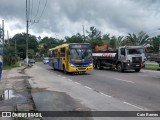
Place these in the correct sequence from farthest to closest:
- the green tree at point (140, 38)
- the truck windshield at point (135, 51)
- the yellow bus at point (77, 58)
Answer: the green tree at point (140, 38)
the truck windshield at point (135, 51)
the yellow bus at point (77, 58)

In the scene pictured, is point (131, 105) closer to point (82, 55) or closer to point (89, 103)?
point (89, 103)

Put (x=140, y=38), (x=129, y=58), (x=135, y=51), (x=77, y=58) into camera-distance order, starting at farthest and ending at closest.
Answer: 1. (x=140, y=38)
2. (x=135, y=51)
3. (x=129, y=58)
4. (x=77, y=58)

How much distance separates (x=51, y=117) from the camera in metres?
9.15

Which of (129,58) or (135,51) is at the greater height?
(135,51)

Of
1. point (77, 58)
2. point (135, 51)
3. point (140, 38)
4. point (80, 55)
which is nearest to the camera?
point (77, 58)

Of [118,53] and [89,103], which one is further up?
[118,53]

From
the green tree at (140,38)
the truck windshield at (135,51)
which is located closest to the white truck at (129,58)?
the truck windshield at (135,51)

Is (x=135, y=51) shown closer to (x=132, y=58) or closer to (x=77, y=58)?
(x=132, y=58)

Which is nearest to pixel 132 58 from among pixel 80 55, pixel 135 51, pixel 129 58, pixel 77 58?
pixel 129 58

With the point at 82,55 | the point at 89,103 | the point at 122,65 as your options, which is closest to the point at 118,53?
the point at 122,65

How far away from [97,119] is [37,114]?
1862mm

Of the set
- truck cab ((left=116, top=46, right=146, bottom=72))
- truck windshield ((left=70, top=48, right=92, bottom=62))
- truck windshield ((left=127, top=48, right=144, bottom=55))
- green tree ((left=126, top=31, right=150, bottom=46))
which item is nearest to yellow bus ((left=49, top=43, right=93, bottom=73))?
truck windshield ((left=70, top=48, right=92, bottom=62))

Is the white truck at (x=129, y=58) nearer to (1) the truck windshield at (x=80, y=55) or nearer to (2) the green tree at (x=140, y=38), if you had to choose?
(1) the truck windshield at (x=80, y=55)

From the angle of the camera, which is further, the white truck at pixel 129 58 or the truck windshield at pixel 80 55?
the white truck at pixel 129 58
